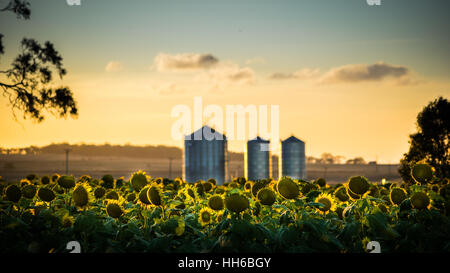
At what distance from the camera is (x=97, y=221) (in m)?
3.01

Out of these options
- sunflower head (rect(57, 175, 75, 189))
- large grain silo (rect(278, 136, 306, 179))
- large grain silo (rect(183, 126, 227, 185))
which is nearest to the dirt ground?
large grain silo (rect(278, 136, 306, 179))

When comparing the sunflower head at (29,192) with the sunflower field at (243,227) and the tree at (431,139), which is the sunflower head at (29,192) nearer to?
the sunflower field at (243,227)

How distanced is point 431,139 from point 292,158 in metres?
8.91

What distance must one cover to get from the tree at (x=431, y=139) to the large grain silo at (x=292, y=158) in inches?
278

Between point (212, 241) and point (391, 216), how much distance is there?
5.25 ft

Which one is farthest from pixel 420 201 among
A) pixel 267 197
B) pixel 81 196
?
pixel 81 196

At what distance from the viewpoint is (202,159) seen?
27.5m

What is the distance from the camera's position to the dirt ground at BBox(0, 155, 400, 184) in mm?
79062

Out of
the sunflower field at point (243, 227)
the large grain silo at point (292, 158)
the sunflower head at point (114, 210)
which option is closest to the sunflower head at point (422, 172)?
the sunflower field at point (243, 227)

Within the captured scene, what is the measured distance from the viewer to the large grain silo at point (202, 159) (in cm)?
2742

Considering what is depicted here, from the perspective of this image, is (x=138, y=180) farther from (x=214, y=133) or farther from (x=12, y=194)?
(x=214, y=133)
